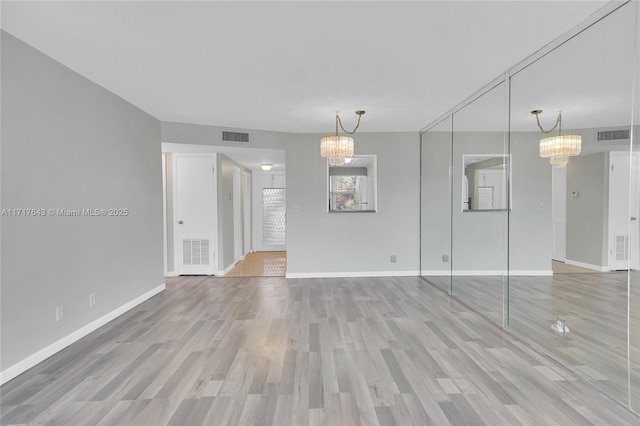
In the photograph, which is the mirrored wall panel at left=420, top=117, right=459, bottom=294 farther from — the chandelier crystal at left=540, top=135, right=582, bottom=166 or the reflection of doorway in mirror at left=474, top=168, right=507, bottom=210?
the chandelier crystal at left=540, top=135, right=582, bottom=166

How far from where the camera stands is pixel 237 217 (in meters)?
6.91

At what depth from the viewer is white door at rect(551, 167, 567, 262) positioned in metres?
2.58

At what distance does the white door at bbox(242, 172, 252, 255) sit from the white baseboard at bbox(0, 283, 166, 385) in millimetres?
3848

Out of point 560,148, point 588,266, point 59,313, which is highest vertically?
point 560,148

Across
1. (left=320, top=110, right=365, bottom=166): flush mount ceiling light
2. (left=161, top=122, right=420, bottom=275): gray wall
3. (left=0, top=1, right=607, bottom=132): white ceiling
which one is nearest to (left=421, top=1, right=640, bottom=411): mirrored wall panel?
(left=0, top=1, right=607, bottom=132): white ceiling

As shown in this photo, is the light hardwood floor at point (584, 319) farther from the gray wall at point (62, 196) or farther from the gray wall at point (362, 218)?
the gray wall at point (62, 196)

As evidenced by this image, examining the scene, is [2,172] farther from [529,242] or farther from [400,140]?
[400,140]

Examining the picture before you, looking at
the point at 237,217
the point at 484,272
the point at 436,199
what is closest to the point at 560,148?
the point at 484,272

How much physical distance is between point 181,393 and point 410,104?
4.00m

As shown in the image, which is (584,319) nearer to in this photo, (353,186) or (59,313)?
(353,186)

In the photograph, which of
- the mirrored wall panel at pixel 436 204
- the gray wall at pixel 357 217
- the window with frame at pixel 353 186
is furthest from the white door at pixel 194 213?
the mirrored wall panel at pixel 436 204

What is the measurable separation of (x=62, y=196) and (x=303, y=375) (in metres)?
2.79

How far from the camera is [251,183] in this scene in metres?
8.55

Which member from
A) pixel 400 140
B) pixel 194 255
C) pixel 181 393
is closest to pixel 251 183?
pixel 194 255
